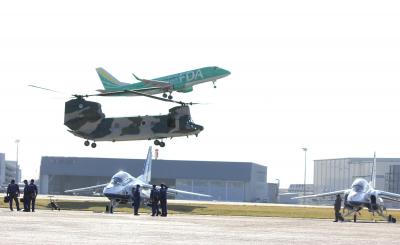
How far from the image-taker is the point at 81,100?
5784 centimetres

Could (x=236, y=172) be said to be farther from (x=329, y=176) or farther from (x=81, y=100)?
(x=81, y=100)

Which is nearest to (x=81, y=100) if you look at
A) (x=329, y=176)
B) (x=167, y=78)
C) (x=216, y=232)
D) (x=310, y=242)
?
(x=167, y=78)

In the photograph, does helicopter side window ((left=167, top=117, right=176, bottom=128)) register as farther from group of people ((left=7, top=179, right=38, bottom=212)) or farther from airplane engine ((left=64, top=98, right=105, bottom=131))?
group of people ((left=7, top=179, right=38, bottom=212))

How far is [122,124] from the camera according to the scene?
6109cm

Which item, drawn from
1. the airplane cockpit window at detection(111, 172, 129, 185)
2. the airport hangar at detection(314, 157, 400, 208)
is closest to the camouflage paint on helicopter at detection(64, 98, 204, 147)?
the airplane cockpit window at detection(111, 172, 129, 185)

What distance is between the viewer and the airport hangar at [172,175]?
150 m

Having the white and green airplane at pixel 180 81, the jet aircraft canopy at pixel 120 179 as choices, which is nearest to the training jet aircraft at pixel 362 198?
the jet aircraft canopy at pixel 120 179

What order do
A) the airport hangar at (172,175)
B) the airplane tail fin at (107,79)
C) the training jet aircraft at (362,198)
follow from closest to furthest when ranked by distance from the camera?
the training jet aircraft at (362,198) < the airplane tail fin at (107,79) < the airport hangar at (172,175)

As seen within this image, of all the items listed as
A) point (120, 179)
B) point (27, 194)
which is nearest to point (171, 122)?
point (120, 179)

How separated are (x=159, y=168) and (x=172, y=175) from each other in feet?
8.81

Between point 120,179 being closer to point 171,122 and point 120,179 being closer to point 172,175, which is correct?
point 171,122

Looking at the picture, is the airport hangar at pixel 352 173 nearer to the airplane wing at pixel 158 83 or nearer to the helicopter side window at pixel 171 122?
the airplane wing at pixel 158 83

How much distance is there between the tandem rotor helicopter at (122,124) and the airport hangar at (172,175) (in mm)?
87165

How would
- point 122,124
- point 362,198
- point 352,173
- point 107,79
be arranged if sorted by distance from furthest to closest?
point 352,173 → point 107,79 → point 122,124 → point 362,198
